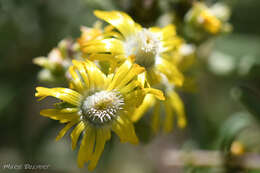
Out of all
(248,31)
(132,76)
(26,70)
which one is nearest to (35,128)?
(26,70)

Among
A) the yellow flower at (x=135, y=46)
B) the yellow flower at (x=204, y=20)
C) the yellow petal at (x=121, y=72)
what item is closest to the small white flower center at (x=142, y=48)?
the yellow flower at (x=135, y=46)

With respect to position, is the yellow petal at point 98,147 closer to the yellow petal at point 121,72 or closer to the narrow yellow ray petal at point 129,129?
the narrow yellow ray petal at point 129,129

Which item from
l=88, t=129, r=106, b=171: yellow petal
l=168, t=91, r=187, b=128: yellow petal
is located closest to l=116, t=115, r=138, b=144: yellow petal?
l=88, t=129, r=106, b=171: yellow petal

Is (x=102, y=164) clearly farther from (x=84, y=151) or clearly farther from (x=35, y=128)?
(x=84, y=151)

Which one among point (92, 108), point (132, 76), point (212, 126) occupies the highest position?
point (132, 76)

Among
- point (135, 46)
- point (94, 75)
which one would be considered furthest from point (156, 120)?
point (94, 75)

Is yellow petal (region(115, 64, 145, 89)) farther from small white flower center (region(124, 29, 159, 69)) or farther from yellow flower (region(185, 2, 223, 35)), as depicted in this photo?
yellow flower (region(185, 2, 223, 35))

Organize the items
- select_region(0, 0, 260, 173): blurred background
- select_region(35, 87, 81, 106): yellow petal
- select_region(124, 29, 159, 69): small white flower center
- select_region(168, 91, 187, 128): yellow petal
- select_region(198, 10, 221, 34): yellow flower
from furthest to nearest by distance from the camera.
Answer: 1. select_region(0, 0, 260, 173): blurred background
2. select_region(198, 10, 221, 34): yellow flower
3. select_region(168, 91, 187, 128): yellow petal
4. select_region(124, 29, 159, 69): small white flower center
5. select_region(35, 87, 81, 106): yellow petal

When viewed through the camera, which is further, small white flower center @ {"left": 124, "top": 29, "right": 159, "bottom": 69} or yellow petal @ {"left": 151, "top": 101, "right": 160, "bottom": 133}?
yellow petal @ {"left": 151, "top": 101, "right": 160, "bottom": 133}
